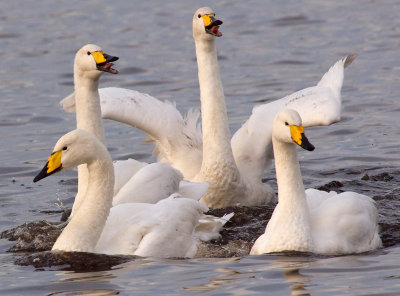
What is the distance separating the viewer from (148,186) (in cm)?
1038

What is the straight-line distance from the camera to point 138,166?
36.0 feet

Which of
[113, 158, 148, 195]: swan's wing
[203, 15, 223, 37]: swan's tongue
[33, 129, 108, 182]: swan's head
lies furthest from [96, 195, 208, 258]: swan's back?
[203, 15, 223, 37]: swan's tongue

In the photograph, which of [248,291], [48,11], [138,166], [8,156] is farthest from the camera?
[48,11]

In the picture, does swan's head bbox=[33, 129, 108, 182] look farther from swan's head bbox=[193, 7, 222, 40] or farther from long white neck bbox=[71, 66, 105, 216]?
swan's head bbox=[193, 7, 222, 40]

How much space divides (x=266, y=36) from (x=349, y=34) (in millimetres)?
1618

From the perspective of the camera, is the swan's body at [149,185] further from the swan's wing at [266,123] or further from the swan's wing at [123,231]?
the swan's wing at [266,123]

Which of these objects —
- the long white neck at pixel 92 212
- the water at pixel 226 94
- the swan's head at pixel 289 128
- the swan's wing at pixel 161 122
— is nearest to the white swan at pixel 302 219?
the swan's head at pixel 289 128

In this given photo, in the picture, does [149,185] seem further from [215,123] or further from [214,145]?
[215,123]

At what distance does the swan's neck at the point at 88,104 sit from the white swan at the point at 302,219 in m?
1.96

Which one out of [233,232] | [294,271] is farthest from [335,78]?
Answer: [294,271]

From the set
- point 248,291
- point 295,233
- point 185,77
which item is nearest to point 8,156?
point 185,77

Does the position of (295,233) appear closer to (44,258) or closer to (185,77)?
(44,258)

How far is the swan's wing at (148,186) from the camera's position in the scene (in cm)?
1029

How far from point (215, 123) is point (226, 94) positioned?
548 centimetres
